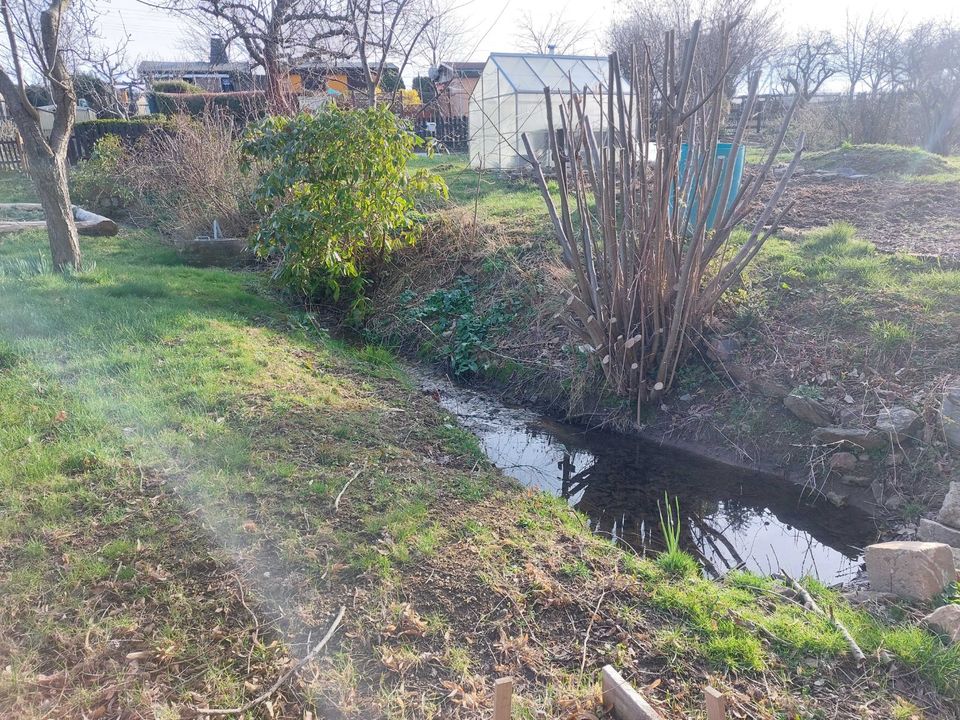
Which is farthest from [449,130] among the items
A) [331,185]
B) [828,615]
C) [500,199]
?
[828,615]

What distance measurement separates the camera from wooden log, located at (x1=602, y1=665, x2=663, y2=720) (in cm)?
236

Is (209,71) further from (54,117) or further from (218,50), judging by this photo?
(54,117)

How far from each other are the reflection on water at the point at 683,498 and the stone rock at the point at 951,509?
459 millimetres

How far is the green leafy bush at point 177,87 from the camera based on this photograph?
2104cm

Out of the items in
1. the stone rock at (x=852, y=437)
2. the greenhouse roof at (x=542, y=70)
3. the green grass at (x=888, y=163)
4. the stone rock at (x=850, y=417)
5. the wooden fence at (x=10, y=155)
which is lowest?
the stone rock at (x=852, y=437)

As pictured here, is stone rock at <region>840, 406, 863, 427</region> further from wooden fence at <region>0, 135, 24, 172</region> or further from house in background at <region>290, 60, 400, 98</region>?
wooden fence at <region>0, 135, 24, 172</region>

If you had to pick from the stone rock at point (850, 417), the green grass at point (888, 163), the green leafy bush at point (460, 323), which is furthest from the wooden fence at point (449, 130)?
the stone rock at point (850, 417)

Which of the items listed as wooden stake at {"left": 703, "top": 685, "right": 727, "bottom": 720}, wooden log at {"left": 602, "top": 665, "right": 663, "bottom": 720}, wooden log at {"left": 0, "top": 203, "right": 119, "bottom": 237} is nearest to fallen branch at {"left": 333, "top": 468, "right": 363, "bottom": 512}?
wooden log at {"left": 602, "top": 665, "right": 663, "bottom": 720}

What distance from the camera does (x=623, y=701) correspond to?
2.44 meters

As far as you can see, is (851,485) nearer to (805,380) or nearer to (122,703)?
(805,380)

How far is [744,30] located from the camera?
1947cm

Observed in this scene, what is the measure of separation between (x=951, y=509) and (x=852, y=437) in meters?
0.94

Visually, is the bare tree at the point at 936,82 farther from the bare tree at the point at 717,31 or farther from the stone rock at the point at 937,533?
the stone rock at the point at 937,533

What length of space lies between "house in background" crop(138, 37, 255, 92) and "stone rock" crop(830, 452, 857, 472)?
1861 cm
